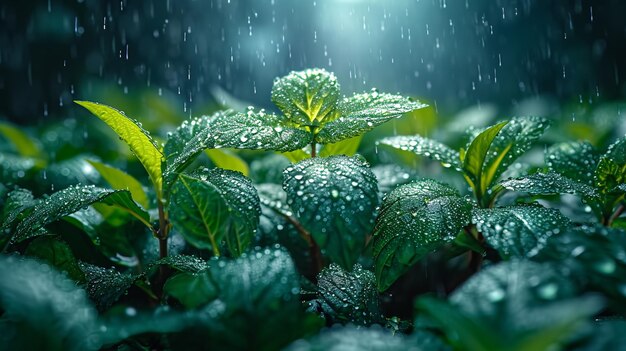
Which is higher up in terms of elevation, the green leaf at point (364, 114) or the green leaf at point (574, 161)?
the green leaf at point (364, 114)

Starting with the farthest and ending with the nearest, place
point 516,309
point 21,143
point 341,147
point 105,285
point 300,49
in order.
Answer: point 300,49 < point 21,143 < point 341,147 < point 105,285 < point 516,309

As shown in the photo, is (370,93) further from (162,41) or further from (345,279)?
(162,41)

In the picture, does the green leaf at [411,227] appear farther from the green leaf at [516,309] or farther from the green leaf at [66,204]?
the green leaf at [66,204]

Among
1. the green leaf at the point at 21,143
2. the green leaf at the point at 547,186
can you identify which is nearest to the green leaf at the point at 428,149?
the green leaf at the point at 547,186

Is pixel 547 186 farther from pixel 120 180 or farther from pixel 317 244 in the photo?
pixel 120 180

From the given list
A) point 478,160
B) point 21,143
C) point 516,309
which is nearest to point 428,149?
point 478,160

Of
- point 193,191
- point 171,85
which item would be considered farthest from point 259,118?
point 171,85

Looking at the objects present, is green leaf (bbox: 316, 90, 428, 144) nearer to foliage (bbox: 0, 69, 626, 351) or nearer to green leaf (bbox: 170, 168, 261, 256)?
foliage (bbox: 0, 69, 626, 351)
